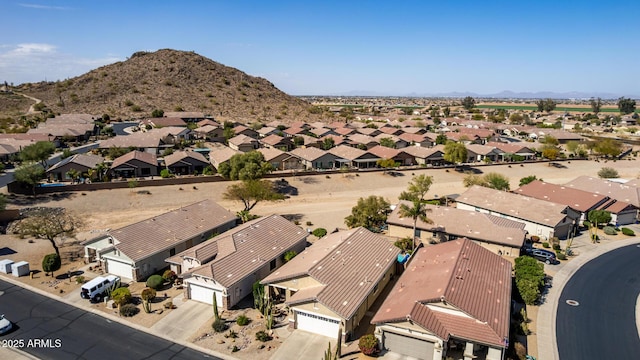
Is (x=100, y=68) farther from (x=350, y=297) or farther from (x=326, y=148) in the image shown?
(x=350, y=297)

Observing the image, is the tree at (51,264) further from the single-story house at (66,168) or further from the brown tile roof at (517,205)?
the brown tile roof at (517,205)

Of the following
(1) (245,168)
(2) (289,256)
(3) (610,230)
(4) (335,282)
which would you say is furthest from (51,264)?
(3) (610,230)

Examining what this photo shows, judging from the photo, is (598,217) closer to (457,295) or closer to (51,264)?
(457,295)

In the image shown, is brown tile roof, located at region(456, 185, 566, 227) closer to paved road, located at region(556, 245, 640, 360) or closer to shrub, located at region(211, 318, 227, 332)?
paved road, located at region(556, 245, 640, 360)

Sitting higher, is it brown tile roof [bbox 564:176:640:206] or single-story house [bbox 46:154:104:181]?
single-story house [bbox 46:154:104:181]

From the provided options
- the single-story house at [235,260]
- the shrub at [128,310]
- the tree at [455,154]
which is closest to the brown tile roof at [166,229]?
the single-story house at [235,260]

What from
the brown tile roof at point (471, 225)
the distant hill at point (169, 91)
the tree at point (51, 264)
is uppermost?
the distant hill at point (169, 91)

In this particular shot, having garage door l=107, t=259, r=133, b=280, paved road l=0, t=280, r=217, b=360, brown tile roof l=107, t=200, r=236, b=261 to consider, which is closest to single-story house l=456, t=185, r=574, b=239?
brown tile roof l=107, t=200, r=236, b=261
